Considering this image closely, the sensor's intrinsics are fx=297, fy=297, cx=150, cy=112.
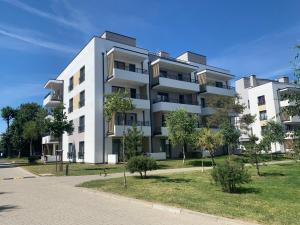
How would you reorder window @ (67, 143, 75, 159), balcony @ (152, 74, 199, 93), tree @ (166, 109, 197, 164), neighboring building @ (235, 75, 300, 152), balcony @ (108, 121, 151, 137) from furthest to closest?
neighboring building @ (235, 75, 300, 152)
window @ (67, 143, 75, 159)
balcony @ (152, 74, 199, 93)
balcony @ (108, 121, 151, 137)
tree @ (166, 109, 197, 164)

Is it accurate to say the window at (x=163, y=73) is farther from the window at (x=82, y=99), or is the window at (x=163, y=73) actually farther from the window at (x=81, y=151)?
the window at (x=81, y=151)

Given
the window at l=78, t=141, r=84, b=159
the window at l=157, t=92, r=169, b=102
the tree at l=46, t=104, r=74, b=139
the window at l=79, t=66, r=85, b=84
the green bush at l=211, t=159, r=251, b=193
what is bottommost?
the green bush at l=211, t=159, r=251, b=193

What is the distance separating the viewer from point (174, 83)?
135 feet

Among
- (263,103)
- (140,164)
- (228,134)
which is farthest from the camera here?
(263,103)

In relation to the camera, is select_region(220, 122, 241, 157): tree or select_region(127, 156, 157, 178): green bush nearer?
select_region(127, 156, 157, 178): green bush

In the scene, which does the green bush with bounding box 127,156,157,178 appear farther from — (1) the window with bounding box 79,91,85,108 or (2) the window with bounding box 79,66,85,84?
(2) the window with bounding box 79,66,85,84

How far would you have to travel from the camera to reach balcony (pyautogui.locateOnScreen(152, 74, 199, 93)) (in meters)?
39.9

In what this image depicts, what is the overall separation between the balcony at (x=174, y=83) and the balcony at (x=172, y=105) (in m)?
1.73

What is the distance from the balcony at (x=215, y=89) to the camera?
4566 cm

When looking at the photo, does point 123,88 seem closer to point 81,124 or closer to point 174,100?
point 81,124

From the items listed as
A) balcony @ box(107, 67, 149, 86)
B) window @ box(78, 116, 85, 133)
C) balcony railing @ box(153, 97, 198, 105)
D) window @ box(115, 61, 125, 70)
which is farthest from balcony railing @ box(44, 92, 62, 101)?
balcony railing @ box(153, 97, 198, 105)

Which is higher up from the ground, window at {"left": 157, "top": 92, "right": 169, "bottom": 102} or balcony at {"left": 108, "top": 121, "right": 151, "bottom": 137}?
window at {"left": 157, "top": 92, "right": 169, "bottom": 102}

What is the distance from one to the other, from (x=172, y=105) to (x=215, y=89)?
10.2 m

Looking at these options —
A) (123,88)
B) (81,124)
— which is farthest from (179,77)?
(81,124)
